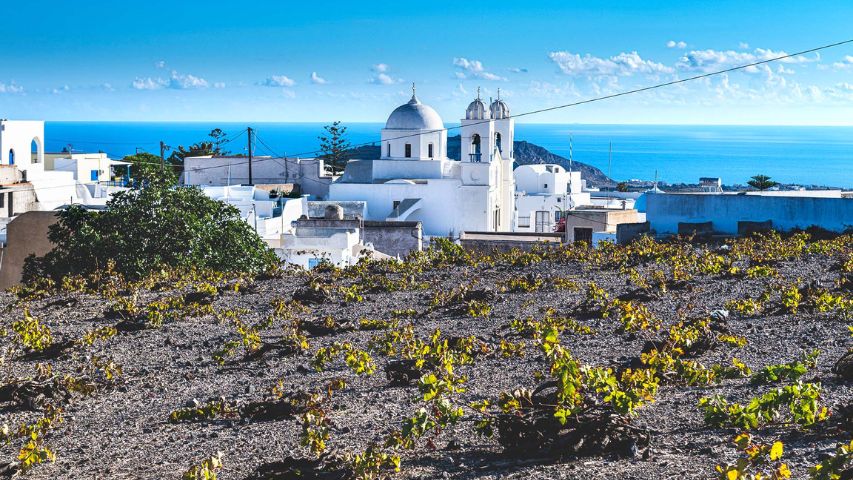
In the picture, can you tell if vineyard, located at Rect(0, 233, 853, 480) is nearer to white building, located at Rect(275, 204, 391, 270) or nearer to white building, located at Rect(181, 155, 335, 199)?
white building, located at Rect(275, 204, 391, 270)

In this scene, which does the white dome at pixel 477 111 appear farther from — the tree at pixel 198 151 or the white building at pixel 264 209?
the tree at pixel 198 151

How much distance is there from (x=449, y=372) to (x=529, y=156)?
148805mm

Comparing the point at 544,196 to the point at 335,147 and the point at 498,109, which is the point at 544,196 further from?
the point at 335,147

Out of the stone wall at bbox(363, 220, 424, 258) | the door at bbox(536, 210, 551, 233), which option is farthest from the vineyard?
the door at bbox(536, 210, 551, 233)

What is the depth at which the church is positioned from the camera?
45719 mm

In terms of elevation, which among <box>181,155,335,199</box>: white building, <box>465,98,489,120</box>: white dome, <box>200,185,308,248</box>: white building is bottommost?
<box>200,185,308,248</box>: white building

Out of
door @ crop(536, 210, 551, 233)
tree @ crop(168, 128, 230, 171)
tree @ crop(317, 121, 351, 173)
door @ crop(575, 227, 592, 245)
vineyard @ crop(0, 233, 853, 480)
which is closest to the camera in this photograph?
vineyard @ crop(0, 233, 853, 480)

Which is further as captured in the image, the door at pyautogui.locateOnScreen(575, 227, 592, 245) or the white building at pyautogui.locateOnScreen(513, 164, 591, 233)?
the white building at pyautogui.locateOnScreen(513, 164, 591, 233)

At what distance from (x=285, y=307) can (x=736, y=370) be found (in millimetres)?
5182

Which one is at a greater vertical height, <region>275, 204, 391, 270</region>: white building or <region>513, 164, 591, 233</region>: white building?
<region>513, 164, 591, 233</region>: white building

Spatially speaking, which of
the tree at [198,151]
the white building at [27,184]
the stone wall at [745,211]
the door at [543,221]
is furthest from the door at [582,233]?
the tree at [198,151]

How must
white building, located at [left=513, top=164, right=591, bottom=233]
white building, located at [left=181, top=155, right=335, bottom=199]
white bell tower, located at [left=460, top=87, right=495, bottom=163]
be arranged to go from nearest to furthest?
white bell tower, located at [left=460, top=87, right=495, bottom=163] < white building, located at [left=181, top=155, right=335, bottom=199] < white building, located at [left=513, top=164, right=591, bottom=233]

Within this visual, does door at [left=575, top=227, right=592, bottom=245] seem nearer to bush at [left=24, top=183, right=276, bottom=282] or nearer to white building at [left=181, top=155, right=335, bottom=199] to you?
bush at [left=24, top=183, right=276, bottom=282]

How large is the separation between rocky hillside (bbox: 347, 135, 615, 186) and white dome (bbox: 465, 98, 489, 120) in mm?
66903
